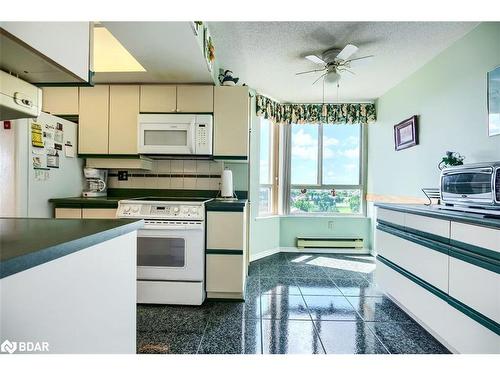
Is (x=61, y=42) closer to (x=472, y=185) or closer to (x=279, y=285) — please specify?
(x=472, y=185)

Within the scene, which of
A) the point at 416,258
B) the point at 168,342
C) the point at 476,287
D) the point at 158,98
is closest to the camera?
the point at 476,287

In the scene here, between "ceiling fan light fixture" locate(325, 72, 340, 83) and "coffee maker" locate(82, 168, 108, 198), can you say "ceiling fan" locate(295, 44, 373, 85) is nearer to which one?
"ceiling fan light fixture" locate(325, 72, 340, 83)

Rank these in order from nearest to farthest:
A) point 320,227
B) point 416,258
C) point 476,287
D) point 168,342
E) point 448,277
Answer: point 476,287 → point 448,277 → point 168,342 → point 416,258 → point 320,227

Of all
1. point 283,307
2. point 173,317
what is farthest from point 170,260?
point 283,307

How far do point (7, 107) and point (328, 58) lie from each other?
276 cm

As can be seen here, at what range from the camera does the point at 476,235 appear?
147cm

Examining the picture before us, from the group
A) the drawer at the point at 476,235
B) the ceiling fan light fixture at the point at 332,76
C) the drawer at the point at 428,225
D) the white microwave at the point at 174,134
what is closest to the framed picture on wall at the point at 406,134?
the ceiling fan light fixture at the point at 332,76

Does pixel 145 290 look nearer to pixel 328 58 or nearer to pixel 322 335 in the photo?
pixel 322 335

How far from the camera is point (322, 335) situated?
1.92 m

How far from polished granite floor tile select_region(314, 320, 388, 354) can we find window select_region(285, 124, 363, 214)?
250cm

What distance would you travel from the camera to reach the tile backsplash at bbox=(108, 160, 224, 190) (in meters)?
3.15

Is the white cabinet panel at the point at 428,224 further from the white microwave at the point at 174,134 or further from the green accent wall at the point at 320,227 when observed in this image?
the green accent wall at the point at 320,227

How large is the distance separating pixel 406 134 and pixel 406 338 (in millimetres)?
2483

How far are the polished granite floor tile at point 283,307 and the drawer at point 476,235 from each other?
1.24m
